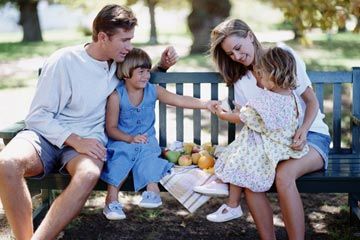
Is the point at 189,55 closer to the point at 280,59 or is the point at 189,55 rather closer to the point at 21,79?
the point at 21,79

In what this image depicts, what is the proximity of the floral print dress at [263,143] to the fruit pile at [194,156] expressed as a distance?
28 centimetres

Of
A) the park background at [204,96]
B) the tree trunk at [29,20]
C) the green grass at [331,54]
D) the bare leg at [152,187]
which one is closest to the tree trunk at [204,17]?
the park background at [204,96]

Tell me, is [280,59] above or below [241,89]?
above

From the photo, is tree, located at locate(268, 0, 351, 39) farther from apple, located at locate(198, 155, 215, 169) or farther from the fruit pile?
apple, located at locate(198, 155, 215, 169)

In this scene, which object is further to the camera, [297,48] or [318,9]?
[297,48]

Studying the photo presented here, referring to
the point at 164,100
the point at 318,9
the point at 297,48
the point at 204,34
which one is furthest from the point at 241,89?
the point at 297,48

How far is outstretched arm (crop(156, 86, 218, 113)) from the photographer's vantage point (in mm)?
4570

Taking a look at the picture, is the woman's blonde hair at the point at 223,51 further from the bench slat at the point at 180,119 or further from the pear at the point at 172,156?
the pear at the point at 172,156

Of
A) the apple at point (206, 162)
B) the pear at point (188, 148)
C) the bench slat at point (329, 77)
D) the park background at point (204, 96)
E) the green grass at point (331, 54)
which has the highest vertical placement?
the bench slat at point (329, 77)

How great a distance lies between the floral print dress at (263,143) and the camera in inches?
156

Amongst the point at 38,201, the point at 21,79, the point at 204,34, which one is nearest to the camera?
the point at 38,201

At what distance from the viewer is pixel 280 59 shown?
3.99m

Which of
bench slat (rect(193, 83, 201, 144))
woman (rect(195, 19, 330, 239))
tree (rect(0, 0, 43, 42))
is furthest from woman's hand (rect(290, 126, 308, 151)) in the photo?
tree (rect(0, 0, 43, 42))

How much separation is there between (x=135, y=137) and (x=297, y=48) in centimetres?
1562
